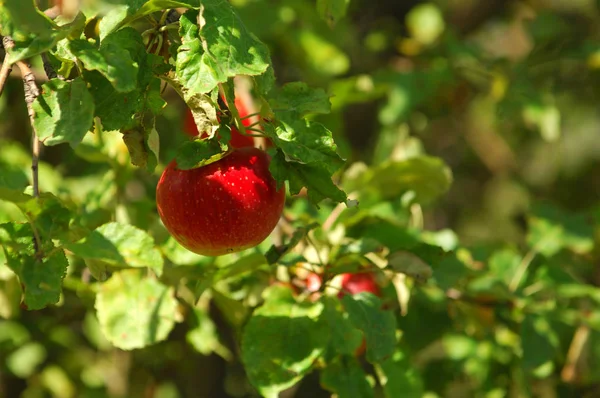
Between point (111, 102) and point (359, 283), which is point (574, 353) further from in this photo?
point (111, 102)

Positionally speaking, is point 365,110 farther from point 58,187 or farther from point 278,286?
point 278,286

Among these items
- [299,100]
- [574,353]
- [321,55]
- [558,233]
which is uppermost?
[299,100]

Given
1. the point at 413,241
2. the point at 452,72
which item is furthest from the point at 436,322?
the point at 452,72

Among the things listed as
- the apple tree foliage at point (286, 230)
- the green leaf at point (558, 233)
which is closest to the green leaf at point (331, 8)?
the apple tree foliage at point (286, 230)

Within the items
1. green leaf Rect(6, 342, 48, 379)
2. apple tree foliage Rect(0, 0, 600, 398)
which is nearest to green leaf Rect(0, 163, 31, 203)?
apple tree foliage Rect(0, 0, 600, 398)

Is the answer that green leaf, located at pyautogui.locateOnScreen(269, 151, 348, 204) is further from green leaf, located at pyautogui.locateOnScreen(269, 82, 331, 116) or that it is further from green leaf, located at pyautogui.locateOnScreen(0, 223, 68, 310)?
green leaf, located at pyautogui.locateOnScreen(0, 223, 68, 310)

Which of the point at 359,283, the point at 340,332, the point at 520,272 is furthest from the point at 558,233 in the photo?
the point at 340,332
